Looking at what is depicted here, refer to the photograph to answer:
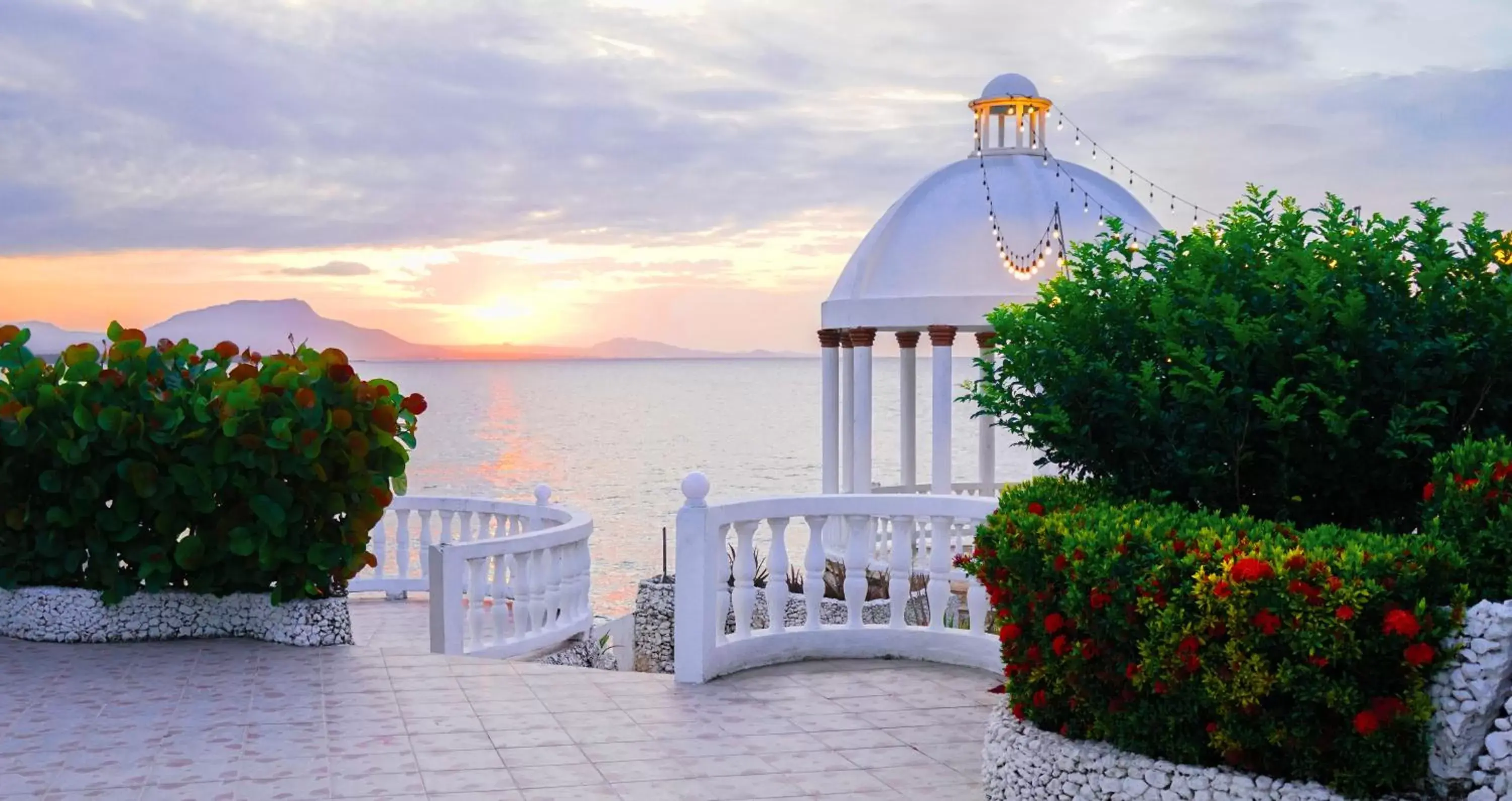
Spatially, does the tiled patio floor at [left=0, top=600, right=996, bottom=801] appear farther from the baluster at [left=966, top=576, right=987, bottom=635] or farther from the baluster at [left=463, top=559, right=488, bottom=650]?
the baluster at [left=463, top=559, right=488, bottom=650]

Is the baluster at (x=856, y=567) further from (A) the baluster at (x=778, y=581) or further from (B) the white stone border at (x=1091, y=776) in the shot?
(B) the white stone border at (x=1091, y=776)

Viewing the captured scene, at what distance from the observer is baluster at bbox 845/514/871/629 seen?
754cm

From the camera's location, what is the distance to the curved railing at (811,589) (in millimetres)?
7129

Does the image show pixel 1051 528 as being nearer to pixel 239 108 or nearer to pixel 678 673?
pixel 678 673

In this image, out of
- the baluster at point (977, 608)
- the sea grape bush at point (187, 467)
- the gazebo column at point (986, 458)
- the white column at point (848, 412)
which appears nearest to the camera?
the baluster at point (977, 608)

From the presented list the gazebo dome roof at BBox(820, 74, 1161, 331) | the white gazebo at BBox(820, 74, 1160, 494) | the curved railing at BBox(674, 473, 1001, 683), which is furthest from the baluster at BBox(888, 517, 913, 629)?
the gazebo dome roof at BBox(820, 74, 1161, 331)

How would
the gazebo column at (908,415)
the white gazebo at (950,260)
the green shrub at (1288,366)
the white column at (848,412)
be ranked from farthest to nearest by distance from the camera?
the gazebo column at (908,415) < the white column at (848,412) < the white gazebo at (950,260) < the green shrub at (1288,366)

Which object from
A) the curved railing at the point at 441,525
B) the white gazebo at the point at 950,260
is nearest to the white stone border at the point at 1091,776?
the curved railing at the point at 441,525

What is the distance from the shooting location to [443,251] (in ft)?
129

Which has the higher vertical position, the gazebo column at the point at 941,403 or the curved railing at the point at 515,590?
the gazebo column at the point at 941,403

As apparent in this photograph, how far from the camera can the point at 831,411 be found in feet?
54.4

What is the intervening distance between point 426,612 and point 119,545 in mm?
3256

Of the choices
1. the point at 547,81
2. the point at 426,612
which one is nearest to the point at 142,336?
the point at 426,612

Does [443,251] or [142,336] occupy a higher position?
[443,251]
